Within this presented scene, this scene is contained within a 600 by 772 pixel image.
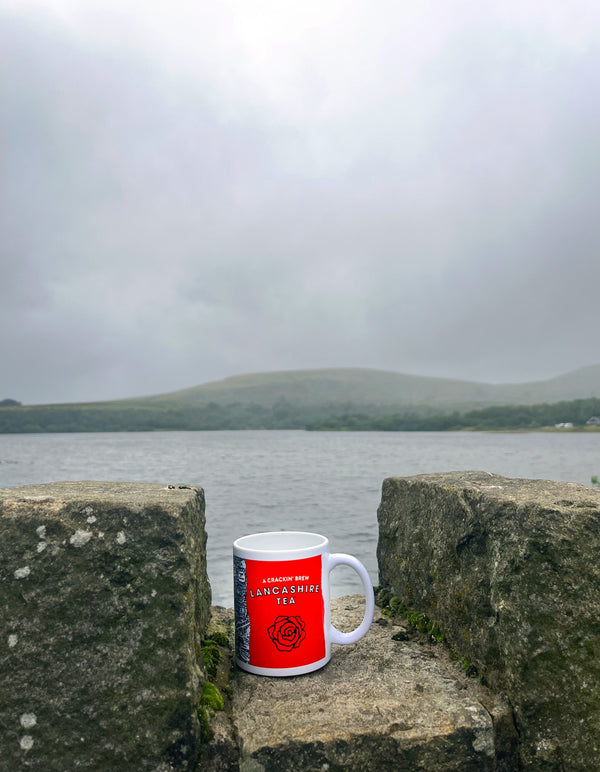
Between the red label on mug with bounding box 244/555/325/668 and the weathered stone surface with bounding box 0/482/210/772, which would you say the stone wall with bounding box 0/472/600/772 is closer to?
the weathered stone surface with bounding box 0/482/210/772

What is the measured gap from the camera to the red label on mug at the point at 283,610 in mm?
2557

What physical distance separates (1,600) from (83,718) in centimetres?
52

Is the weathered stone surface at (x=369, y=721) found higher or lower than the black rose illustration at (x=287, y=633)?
lower

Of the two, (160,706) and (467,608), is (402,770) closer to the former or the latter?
(467,608)

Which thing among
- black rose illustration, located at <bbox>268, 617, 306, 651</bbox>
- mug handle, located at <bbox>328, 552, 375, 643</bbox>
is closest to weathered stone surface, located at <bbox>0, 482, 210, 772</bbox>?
black rose illustration, located at <bbox>268, 617, 306, 651</bbox>

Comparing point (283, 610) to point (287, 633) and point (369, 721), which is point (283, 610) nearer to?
point (287, 633)

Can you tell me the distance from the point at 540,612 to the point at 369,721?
788mm

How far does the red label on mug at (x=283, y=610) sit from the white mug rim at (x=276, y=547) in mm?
27

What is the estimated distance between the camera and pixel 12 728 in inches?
83.6

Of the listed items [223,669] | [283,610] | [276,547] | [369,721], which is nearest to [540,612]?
[369,721]

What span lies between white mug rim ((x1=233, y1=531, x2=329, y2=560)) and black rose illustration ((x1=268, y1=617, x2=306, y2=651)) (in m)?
0.29

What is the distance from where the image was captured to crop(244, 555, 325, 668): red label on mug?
256cm

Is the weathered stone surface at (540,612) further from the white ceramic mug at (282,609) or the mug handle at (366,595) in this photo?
the white ceramic mug at (282,609)

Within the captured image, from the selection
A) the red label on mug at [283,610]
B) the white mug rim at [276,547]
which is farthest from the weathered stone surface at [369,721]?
the white mug rim at [276,547]
